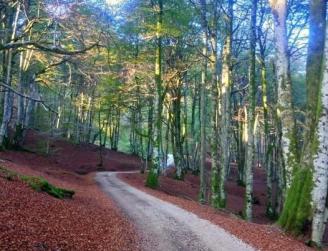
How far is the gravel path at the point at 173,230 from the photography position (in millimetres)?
8800

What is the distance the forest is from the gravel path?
0.77ft

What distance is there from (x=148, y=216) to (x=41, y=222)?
171 inches

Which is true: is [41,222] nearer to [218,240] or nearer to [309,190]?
[218,240]

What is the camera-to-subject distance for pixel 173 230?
10.2 metres

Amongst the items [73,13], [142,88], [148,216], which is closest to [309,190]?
[148,216]

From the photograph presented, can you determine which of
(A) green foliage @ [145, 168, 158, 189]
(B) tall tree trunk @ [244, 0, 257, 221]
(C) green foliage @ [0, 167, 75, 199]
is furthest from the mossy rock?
(A) green foliage @ [145, 168, 158, 189]

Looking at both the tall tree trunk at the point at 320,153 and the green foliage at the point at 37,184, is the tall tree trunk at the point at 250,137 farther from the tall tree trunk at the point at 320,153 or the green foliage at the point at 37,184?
the green foliage at the point at 37,184

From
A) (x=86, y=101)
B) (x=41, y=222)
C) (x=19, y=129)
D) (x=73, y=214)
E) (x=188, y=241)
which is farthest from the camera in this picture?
(x=86, y=101)

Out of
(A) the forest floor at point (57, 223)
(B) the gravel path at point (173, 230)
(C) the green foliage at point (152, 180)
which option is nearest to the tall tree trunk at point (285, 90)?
(B) the gravel path at point (173, 230)

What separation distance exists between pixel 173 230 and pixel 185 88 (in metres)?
27.0

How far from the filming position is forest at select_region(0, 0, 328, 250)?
34.7 ft

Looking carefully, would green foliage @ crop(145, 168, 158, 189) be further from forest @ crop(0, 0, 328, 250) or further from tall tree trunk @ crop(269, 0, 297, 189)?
tall tree trunk @ crop(269, 0, 297, 189)

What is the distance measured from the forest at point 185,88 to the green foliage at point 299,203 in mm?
27

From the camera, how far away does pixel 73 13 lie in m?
13.1
